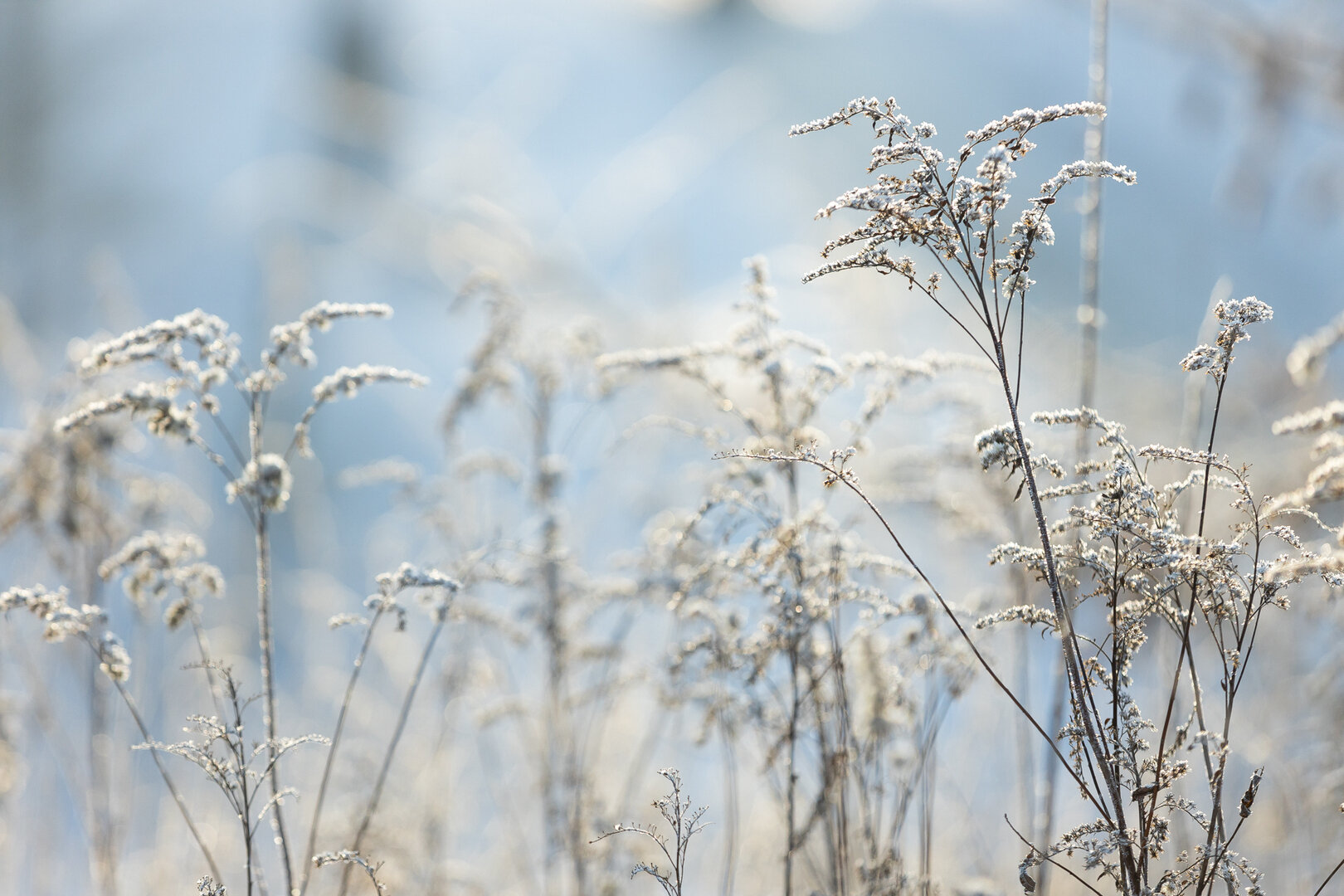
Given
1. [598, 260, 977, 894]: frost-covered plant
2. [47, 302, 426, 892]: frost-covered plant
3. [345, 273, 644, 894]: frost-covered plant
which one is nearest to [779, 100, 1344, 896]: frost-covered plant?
[598, 260, 977, 894]: frost-covered plant

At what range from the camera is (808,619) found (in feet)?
8.21

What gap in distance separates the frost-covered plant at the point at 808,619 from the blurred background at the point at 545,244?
43cm

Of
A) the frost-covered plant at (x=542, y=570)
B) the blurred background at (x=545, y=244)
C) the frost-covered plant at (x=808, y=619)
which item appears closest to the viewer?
the frost-covered plant at (x=808, y=619)

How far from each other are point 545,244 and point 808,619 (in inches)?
196

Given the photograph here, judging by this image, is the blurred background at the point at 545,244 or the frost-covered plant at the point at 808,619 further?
the blurred background at the point at 545,244

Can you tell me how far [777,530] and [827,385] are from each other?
0.50m

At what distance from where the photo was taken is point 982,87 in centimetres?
1235

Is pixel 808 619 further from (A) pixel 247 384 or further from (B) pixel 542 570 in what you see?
(A) pixel 247 384

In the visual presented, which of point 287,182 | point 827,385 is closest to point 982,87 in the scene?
point 287,182

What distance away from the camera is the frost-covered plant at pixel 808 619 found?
246cm

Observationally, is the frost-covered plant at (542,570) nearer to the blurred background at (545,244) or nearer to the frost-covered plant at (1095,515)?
the blurred background at (545,244)

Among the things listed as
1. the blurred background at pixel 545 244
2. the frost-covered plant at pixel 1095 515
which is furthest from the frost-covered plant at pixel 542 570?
the frost-covered plant at pixel 1095 515

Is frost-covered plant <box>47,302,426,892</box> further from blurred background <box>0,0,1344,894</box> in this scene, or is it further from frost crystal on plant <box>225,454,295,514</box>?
blurred background <box>0,0,1344,894</box>

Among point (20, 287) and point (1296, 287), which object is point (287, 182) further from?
point (1296, 287)
